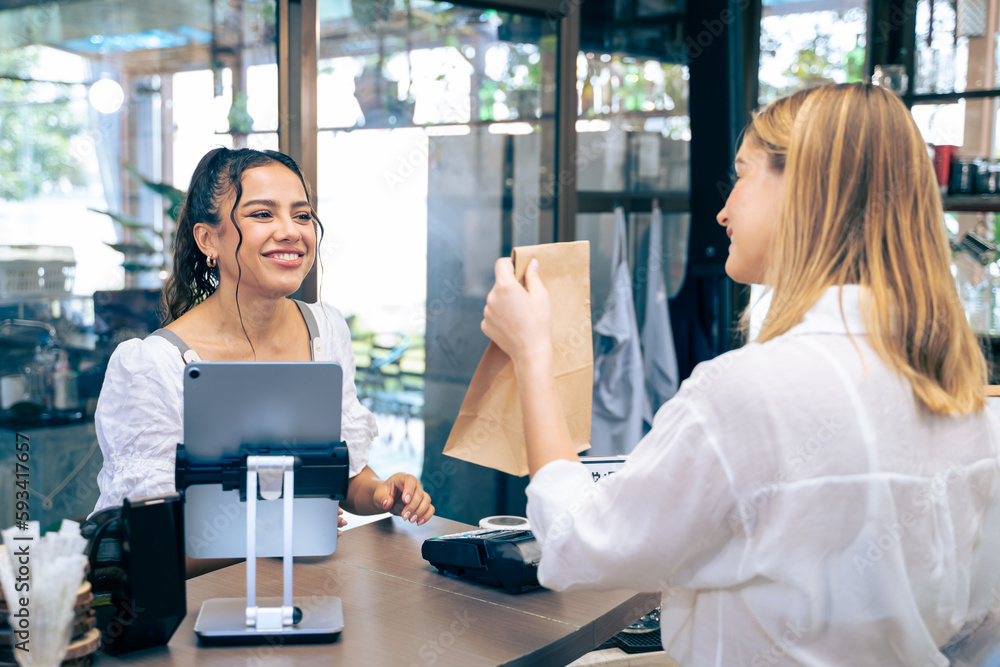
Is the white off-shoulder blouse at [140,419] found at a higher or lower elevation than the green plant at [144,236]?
lower

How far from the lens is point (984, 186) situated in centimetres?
316

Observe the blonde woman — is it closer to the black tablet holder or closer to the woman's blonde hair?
the woman's blonde hair

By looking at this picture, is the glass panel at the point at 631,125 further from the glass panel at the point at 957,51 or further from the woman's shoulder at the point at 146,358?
the woman's shoulder at the point at 146,358

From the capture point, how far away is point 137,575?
1.19 m

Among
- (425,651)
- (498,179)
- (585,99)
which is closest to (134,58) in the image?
(498,179)

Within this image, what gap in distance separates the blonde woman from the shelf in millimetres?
2342

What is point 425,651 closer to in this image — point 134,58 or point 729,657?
point 729,657

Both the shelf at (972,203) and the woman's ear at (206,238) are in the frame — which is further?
the shelf at (972,203)

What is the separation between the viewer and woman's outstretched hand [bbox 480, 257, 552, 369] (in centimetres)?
129

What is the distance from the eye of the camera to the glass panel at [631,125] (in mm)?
3551

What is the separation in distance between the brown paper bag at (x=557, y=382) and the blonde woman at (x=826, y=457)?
0.98ft

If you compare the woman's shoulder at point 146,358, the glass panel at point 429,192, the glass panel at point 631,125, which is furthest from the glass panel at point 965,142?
the woman's shoulder at point 146,358

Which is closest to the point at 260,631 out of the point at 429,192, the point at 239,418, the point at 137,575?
the point at 137,575

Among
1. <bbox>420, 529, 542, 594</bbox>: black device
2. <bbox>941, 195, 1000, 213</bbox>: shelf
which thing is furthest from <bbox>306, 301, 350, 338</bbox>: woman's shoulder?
<bbox>941, 195, 1000, 213</bbox>: shelf
